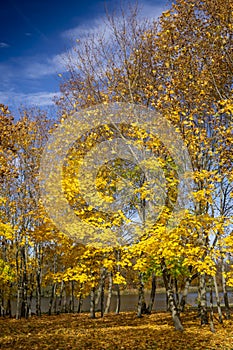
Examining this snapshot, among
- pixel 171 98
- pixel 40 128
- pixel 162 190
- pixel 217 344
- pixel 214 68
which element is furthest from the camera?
pixel 40 128

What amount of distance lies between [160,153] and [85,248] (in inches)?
192

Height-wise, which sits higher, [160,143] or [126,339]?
[160,143]

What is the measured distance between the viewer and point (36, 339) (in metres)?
12.5

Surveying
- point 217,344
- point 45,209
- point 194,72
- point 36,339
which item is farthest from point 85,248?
point 194,72

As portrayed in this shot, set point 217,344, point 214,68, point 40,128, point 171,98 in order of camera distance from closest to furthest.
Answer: point 217,344 < point 171,98 < point 214,68 < point 40,128

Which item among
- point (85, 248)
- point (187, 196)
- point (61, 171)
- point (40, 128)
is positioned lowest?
point (85, 248)

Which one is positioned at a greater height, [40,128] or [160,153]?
[40,128]

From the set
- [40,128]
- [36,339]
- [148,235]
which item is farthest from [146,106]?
[40,128]

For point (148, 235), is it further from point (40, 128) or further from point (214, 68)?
point (40, 128)

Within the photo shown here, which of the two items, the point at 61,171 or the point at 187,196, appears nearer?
the point at 187,196

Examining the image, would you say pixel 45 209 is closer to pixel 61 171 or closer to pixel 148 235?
pixel 61 171

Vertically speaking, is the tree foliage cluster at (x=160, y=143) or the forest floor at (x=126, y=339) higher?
the tree foliage cluster at (x=160, y=143)

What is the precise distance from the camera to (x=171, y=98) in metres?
13.1

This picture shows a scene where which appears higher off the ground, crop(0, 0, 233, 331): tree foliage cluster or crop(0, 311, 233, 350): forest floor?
crop(0, 0, 233, 331): tree foliage cluster
